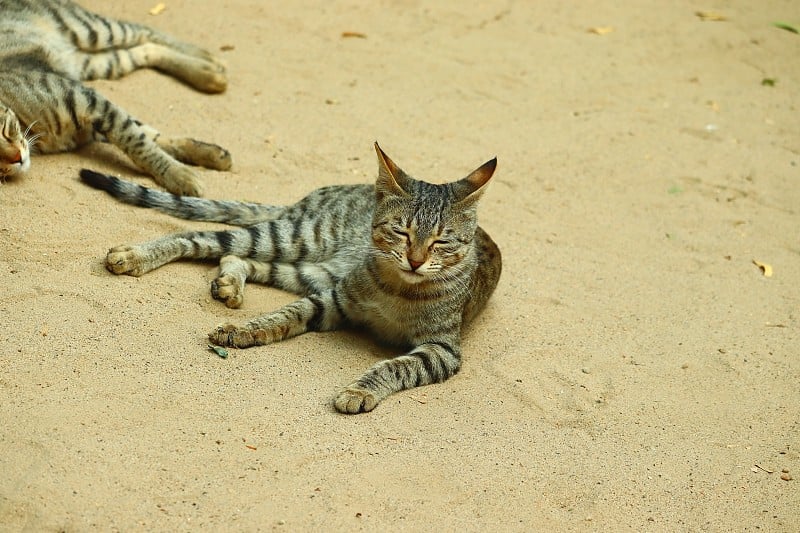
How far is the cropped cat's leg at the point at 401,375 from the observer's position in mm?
4637

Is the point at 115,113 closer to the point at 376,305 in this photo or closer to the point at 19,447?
the point at 376,305

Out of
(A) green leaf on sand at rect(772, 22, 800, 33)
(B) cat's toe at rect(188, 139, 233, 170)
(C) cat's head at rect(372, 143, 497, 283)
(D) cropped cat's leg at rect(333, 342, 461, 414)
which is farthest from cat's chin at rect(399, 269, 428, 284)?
(A) green leaf on sand at rect(772, 22, 800, 33)

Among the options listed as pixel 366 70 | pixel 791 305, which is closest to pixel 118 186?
pixel 366 70

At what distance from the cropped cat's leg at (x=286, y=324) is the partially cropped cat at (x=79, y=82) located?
154 centimetres

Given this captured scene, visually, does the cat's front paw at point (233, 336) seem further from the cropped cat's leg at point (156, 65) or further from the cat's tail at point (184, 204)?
the cropped cat's leg at point (156, 65)

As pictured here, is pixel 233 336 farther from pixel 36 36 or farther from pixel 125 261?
pixel 36 36

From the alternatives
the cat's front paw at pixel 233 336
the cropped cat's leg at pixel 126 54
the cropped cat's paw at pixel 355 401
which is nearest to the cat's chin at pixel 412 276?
the cropped cat's paw at pixel 355 401

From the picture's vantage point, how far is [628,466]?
4602mm

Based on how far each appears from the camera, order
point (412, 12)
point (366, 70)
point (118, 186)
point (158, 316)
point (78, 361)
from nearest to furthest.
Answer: point (78, 361)
point (158, 316)
point (118, 186)
point (366, 70)
point (412, 12)

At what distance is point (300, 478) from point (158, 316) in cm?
146

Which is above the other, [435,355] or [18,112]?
[18,112]

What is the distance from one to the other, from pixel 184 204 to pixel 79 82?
1468 millimetres

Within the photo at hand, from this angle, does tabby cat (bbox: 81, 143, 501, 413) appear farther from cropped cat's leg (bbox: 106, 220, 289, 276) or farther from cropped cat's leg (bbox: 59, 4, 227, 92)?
cropped cat's leg (bbox: 59, 4, 227, 92)

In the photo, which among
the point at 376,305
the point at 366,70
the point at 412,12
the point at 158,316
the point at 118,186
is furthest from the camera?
the point at 412,12
